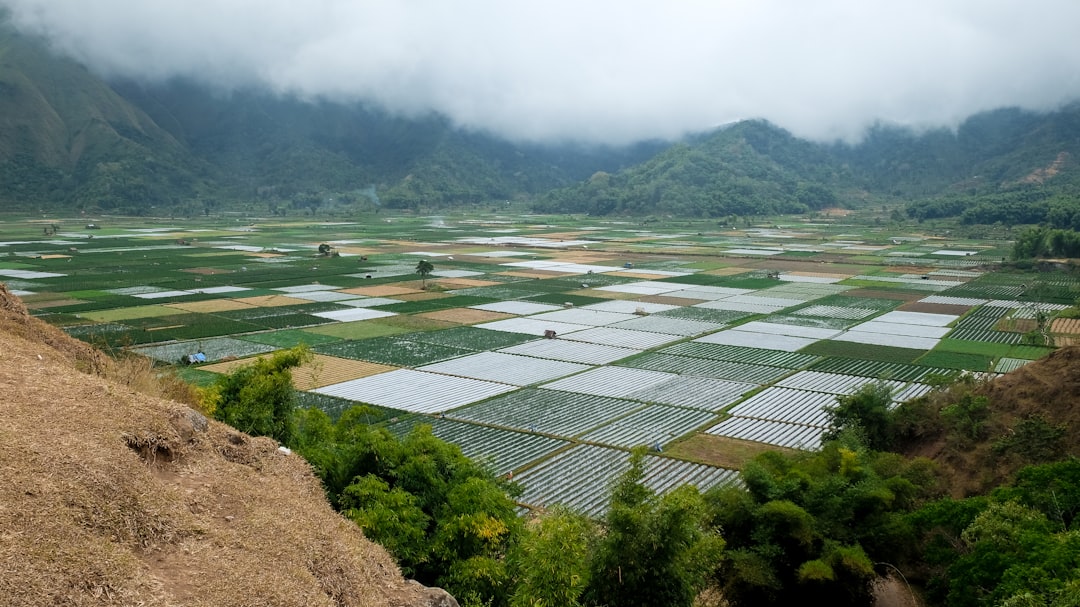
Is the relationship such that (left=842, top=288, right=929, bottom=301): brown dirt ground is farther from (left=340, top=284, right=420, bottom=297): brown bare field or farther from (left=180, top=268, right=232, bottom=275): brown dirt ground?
(left=180, top=268, right=232, bottom=275): brown dirt ground

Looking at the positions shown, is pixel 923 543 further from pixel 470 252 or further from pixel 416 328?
pixel 470 252

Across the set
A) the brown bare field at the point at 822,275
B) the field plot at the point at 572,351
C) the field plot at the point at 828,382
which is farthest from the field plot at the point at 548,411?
the brown bare field at the point at 822,275

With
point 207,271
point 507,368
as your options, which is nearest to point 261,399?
point 507,368

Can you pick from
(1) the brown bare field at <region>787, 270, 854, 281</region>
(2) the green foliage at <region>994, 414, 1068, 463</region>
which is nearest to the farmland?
(1) the brown bare field at <region>787, 270, 854, 281</region>

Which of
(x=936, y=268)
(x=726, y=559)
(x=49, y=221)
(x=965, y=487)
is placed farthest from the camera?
(x=49, y=221)

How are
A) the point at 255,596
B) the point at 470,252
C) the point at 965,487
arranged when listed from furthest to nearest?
the point at 470,252 → the point at 965,487 → the point at 255,596

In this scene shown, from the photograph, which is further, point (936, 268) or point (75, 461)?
point (936, 268)

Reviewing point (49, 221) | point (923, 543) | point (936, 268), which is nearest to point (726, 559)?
point (923, 543)
